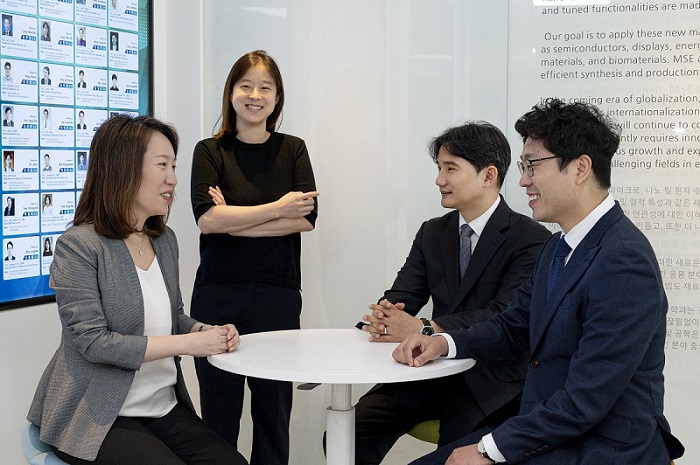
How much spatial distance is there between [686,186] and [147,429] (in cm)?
224

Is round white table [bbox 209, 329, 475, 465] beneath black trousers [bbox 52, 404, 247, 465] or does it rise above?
above

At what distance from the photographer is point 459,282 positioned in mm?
2955

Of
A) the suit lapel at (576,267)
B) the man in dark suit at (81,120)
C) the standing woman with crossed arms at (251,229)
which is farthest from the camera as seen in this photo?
the man in dark suit at (81,120)

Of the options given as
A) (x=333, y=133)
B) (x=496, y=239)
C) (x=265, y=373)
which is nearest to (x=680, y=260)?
(x=496, y=239)

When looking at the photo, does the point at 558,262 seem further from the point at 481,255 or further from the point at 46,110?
the point at 46,110

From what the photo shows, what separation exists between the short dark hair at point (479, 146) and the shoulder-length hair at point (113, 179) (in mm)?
1137

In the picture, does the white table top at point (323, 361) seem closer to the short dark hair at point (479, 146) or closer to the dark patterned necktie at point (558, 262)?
the dark patterned necktie at point (558, 262)

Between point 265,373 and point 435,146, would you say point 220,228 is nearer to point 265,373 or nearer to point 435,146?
point 435,146

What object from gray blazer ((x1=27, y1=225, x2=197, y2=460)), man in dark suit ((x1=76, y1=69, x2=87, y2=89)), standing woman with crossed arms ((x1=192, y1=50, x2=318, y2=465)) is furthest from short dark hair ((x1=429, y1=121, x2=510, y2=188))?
man in dark suit ((x1=76, y1=69, x2=87, y2=89))

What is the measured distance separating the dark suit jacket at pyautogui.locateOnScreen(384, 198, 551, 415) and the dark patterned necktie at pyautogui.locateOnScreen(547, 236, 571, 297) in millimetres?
631

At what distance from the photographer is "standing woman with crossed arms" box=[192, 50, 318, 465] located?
10.7 feet

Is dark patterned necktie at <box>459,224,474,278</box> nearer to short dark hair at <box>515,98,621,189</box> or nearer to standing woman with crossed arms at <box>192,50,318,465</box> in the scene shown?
standing woman with crossed arms at <box>192,50,318,465</box>

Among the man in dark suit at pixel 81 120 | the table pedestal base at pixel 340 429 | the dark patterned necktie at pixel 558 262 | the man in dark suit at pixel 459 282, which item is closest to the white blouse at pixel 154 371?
the table pedestal base at pixel 340 429

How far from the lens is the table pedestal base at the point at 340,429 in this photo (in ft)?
8.41
